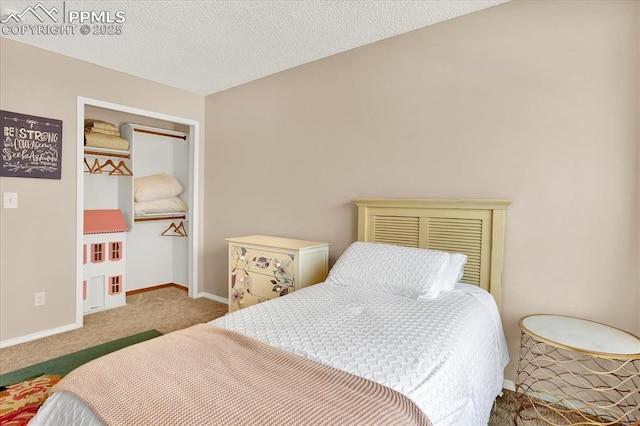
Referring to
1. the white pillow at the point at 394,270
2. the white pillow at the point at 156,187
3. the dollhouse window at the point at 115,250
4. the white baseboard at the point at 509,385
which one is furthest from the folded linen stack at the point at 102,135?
the white baseboard at the point at 509,385

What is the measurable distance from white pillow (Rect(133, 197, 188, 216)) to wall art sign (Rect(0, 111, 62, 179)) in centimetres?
105

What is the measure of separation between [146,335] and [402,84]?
2.96 metres

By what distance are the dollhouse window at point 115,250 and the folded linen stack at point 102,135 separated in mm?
1034

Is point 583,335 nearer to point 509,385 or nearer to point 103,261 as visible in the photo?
point 509,385

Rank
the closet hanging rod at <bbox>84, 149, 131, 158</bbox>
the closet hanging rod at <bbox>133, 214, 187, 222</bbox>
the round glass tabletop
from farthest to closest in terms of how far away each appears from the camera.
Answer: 1. the closet hanging rod at <bbox>133, 214, 187, 222</bbox>
2. the closet hanging rod at <bbox>84, 149, 131, 158</bbox>
3. the round glass tabletop

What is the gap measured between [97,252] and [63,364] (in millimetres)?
1425

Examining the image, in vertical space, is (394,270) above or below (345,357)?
above

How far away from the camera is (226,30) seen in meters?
2.49

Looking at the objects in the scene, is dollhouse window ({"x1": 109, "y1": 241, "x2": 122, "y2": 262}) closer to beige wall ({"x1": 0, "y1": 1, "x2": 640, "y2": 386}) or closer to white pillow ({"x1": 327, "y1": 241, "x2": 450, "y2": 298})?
beige wall ({"x1": 0, "y1": 1, "x2": 640, "y2": 386})

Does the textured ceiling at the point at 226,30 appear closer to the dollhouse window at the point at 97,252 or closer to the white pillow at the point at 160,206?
the white pillow at the point at 160,206

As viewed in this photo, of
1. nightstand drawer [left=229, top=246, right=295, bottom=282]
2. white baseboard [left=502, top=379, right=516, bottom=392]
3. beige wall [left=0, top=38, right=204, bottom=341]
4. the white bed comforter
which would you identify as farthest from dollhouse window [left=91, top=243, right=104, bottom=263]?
white baseboard [left=502, top=379, right=516, bottom=392]

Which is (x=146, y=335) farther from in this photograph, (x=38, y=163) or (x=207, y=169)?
(x=207, y=169)

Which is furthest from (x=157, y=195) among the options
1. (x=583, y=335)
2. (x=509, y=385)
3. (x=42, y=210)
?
(x=583, y=335)

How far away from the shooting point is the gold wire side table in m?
1.58
